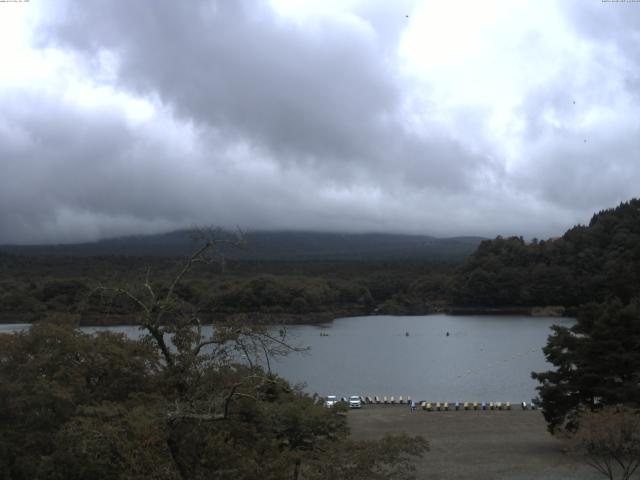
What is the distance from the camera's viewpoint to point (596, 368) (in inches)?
868

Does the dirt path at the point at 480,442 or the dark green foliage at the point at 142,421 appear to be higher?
the dark green foliage at the point at 142,421

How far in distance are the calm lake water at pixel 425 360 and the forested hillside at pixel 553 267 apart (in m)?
10.1

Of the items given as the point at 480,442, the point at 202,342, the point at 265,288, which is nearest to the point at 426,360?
the point at 480,442

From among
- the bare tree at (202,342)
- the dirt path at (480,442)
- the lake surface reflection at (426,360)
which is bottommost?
the lake surface reflection at (426,360)

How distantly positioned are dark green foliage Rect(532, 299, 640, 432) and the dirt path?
1487 mm

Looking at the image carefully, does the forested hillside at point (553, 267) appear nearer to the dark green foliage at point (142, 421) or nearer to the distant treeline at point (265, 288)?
the distant treeline at point (265, 288)

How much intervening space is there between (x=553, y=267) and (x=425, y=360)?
49.9 metres

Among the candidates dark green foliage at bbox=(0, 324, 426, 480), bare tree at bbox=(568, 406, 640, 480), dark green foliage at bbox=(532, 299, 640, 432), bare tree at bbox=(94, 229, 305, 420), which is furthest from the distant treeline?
bare tree at bbox=(94, 229, 305, 420)

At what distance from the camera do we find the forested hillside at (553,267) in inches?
3767

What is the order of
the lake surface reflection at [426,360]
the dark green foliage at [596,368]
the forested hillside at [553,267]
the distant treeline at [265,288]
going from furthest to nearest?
the forested hillside at [553,267] → the distant treeline at [265,288] → the lake surface reflection at [426,360] → the dark green foliage at [596,368]

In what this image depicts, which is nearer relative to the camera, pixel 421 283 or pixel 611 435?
pixel 611 435

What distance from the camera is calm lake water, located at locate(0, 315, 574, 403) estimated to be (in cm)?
4294

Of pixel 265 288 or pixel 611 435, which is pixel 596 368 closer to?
pixel 611 435

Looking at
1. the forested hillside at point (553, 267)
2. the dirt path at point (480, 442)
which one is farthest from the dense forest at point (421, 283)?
the dirt path at point (480, 442)
